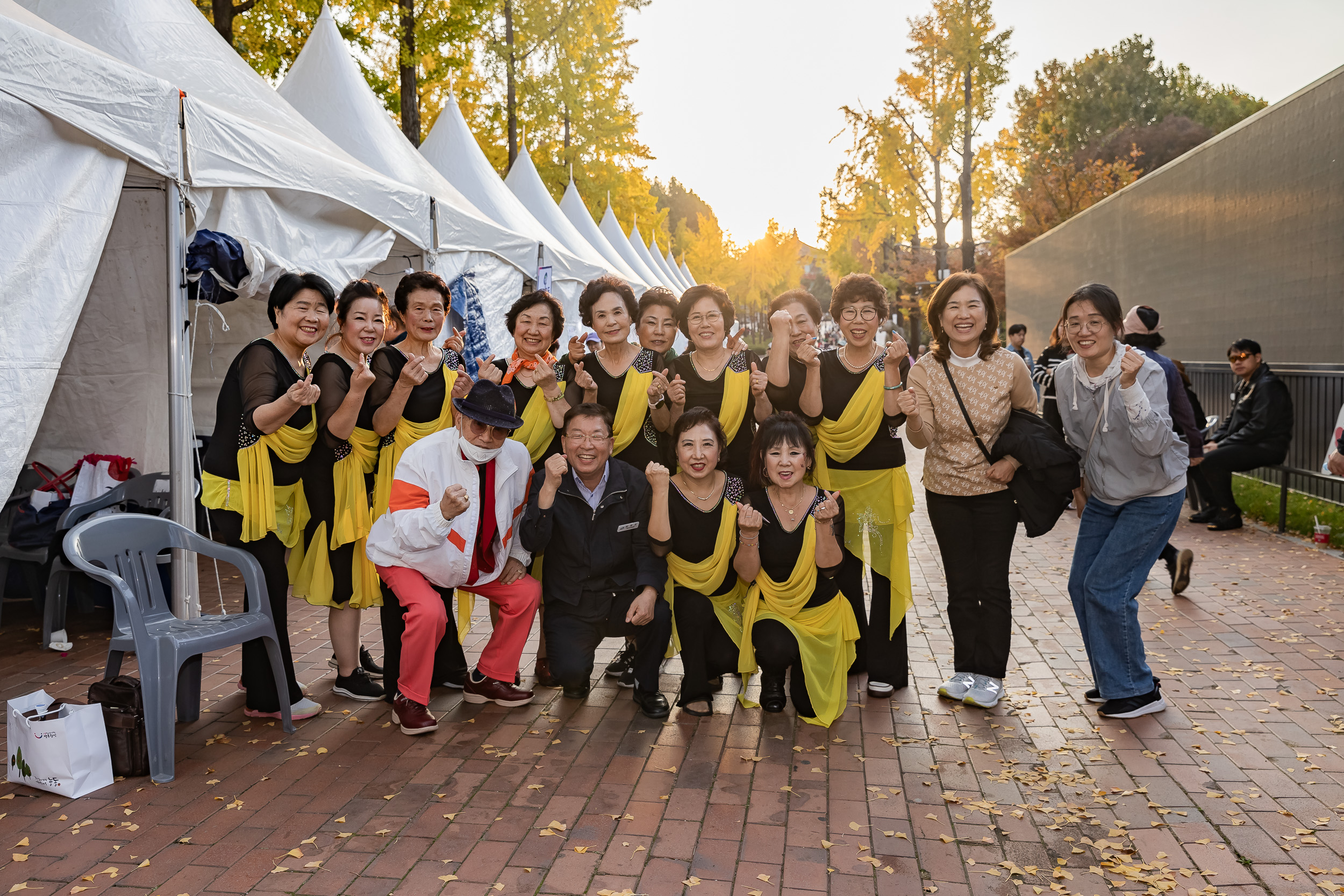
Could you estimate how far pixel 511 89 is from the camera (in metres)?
20.5

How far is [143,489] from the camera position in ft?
19.0

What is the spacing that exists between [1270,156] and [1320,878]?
1034 cm

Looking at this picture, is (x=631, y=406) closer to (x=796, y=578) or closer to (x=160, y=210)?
(x=796, y=578)

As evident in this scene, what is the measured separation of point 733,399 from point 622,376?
0.54 meters

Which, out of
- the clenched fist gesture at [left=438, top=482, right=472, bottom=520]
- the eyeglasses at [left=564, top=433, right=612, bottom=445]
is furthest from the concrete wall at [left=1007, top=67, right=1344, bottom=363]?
the clenched fist gesture at [left=438, top=482, right=472, bottom=520]

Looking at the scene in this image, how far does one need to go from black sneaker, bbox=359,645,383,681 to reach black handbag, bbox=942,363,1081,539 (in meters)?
3.08

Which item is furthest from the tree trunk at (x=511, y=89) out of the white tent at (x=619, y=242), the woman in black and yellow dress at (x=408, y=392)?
the woman in black and yellow dress at (x=408, y=392)

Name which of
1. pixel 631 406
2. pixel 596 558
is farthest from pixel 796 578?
pixel 631 406

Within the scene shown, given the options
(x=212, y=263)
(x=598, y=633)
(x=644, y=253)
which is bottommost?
(x=598, y=633)

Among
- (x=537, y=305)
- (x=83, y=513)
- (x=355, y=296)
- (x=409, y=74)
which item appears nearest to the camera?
(x=355, y=296)

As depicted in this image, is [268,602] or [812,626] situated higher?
[268,602]

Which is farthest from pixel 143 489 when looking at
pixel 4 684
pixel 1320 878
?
pixel 1320 878

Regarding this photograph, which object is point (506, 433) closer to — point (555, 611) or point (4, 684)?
point (555, 611)

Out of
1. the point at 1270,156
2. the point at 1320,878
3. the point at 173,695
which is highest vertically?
the point at 1270,156
